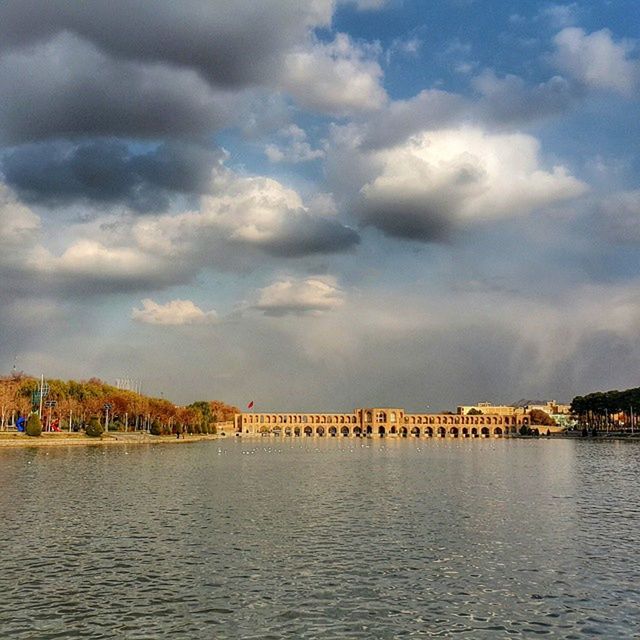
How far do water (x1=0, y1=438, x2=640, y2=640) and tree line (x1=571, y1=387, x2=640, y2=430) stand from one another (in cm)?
13002

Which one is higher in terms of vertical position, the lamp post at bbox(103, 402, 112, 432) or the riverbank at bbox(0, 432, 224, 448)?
the lamp post at bbox(103, 402, 112, 432)

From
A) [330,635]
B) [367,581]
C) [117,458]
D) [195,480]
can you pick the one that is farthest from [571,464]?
[330,635]

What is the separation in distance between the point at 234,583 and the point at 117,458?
5779 centimetres

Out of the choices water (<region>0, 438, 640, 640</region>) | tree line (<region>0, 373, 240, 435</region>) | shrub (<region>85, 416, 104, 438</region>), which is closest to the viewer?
water (<region>0, 438, 640, 640</region>)

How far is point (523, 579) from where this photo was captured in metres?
21.0

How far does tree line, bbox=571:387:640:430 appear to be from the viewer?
16338cm

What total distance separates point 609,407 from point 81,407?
412ft

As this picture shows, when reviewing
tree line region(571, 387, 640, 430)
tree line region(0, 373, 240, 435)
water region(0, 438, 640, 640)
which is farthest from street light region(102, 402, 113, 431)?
tree line region(571, 387, 640, 430)

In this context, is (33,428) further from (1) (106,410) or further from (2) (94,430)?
(1) (106,410)

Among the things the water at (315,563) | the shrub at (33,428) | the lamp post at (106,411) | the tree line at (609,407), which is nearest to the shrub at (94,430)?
the shrub at (33,428)

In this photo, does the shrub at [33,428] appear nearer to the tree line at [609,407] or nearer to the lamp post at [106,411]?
the lamp post at [106,411]

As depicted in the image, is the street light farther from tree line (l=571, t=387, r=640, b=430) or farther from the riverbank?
tree line (l=571, t=387, r=640, b=430)

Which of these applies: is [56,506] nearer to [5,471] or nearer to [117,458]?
[5,471]

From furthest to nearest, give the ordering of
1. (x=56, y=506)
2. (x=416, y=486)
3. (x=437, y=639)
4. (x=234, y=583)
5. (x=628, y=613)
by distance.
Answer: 1. (x=416, y=486)
2. (x=56, y=506)
3. (x=234, y=583)
4. (x=628, y=613)
5. (x=437, y=639)
